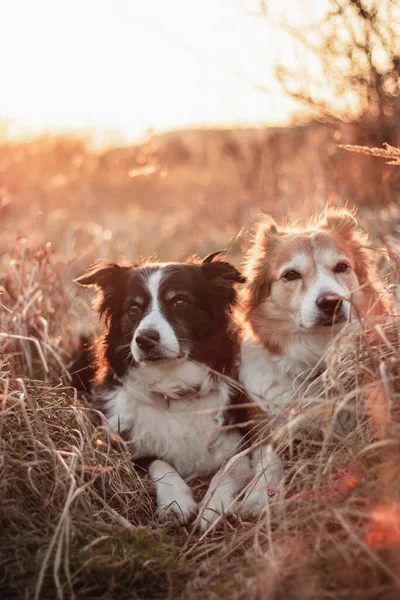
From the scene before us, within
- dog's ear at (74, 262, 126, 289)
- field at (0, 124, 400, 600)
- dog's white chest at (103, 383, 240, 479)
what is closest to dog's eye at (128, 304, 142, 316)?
dog's ear at (74, 262, 126, 289)

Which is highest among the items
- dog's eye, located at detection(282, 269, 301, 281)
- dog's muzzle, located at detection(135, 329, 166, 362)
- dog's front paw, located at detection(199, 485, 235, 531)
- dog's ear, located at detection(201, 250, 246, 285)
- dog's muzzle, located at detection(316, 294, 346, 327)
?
dog's ear, located at detection(201, 250, 246, 285)

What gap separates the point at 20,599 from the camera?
7.64ft

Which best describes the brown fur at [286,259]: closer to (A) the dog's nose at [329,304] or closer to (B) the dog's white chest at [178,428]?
(A) the dog's nose at [329,304]

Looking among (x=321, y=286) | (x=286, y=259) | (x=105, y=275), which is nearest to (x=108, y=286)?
(x=105, y=275)

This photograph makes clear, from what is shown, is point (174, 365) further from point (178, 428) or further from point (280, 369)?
point (280, 369)

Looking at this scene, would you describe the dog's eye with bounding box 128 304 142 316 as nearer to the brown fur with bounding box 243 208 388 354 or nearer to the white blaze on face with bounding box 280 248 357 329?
the brown fur with bounding box 243 208 388 354

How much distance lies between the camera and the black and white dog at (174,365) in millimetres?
4066

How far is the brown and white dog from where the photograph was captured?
157 inches

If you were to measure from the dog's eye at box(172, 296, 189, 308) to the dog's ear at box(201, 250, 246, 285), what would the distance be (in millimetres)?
321

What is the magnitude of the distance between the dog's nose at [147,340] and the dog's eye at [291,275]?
39.8 inches

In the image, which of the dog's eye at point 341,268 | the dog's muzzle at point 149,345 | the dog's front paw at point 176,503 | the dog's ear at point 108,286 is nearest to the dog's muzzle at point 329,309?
the dog's eye at point 341,268

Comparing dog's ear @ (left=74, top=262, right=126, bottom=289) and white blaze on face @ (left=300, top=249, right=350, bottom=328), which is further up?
dog's ear @ (left=74, top=262, right=126, bottom=289)

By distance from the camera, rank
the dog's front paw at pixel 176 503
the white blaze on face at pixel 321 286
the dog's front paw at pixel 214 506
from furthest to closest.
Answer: the white blaze on face at pixel 321 286 → the dog's front paw at pixel 176 503 → the dog's front paw at pixel 214 506

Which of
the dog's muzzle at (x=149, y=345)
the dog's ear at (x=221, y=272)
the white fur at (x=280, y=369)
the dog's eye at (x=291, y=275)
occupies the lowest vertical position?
the white fur at (x=280, y=369)
